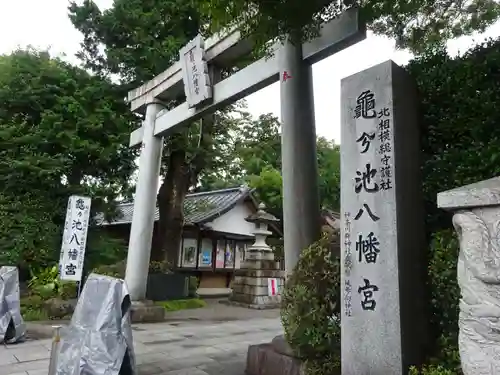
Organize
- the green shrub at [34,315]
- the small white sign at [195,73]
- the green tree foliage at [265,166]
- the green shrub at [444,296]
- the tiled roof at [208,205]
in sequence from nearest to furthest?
the green shrub at [444,296]
the small white sign at [195,73]
the green shrub at [34,315]
the tiled roof at [208,205]
the green tree foliage at [265,166]

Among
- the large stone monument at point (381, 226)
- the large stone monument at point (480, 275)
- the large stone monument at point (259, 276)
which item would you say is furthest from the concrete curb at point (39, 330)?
the large stone monument at point (480, 275)

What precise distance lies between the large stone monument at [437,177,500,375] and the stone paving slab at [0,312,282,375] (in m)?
3.40

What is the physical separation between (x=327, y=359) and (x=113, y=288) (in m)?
2.30

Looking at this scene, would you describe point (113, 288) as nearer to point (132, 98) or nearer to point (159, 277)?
point (132, 98)

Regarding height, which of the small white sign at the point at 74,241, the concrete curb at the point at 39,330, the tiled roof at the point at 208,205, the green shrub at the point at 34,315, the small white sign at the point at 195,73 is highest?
the small white sign at the point at 195,73

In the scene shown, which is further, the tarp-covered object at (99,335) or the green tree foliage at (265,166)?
the green tree foliage at (265,166)

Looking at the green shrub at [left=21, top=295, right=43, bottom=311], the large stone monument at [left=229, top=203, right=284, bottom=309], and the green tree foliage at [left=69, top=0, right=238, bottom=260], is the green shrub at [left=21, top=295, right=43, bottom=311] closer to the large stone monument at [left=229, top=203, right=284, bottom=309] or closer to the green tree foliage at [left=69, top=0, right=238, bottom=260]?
the green tree foliage at [left=69, top=0, right=238, bottom=260]

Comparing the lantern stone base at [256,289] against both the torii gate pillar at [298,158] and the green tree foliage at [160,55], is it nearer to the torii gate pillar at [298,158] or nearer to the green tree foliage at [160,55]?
the green tree foliage at [160,55]

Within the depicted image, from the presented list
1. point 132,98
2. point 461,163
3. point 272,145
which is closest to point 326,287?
point 461,163

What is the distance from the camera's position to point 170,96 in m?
9.95

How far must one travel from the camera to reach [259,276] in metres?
14.1

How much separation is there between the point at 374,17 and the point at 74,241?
6644mm

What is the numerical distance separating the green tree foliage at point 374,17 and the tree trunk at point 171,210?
8389 mm

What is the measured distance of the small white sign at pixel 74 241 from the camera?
7309mm
